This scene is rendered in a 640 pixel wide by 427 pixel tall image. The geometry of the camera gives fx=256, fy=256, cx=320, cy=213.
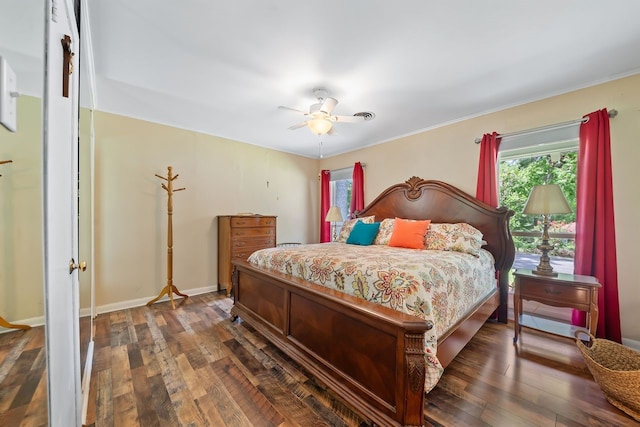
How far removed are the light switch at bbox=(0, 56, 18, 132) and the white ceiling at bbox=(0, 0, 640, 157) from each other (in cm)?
142

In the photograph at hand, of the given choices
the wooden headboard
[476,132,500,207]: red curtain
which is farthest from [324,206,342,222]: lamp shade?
[476,132,500,207]: red curtain

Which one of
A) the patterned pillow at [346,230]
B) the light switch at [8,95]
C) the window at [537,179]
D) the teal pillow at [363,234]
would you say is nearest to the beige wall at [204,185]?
the window at [537,179]

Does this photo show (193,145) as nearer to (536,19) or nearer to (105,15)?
(105,15)

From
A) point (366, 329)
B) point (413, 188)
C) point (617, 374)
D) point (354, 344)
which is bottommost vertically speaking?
point (617, 374)

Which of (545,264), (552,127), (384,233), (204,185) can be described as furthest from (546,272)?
(204,185)

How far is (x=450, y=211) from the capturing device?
3305 millimetres

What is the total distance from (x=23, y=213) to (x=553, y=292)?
11.3 feet

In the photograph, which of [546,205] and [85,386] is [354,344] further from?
[546,205]

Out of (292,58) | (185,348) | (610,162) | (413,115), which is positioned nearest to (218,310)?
(185,348)

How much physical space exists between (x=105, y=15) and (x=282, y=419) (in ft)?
9.25

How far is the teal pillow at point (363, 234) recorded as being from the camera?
3361mm

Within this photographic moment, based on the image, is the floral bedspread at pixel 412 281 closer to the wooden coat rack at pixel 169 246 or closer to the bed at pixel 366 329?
the bed at pixel 366 329

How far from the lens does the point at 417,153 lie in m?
3.85

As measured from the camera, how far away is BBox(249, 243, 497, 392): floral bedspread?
4.93ft
